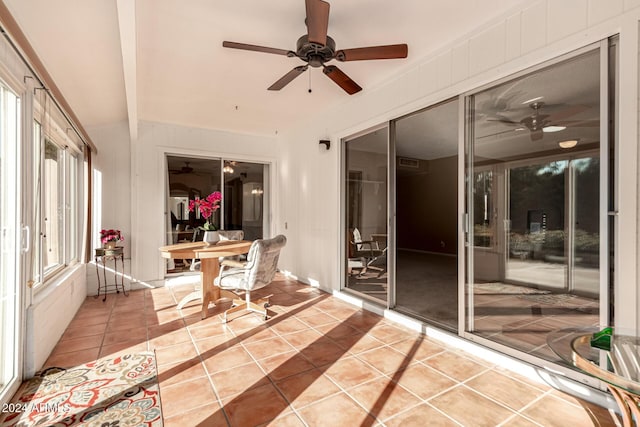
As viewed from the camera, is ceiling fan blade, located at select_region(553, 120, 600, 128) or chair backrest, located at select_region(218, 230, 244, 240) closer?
ceiling fan blade, located at select_region(553, 120, 600, 128)

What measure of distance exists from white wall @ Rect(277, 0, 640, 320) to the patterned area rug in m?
2.74

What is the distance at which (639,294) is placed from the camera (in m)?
1.74

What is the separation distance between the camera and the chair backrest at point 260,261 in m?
3.22

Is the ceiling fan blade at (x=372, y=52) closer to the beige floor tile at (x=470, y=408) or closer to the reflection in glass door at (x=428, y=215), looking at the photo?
the reflection in glass door at (x=428, y=215)

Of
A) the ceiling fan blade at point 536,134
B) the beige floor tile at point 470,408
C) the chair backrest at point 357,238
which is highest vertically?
the ceiling fan blade at point 536,134

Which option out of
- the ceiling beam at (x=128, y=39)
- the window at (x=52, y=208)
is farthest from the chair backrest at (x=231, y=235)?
the ceiling beam at (x=128, y=39)

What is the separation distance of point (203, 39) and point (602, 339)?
3426 millimetres

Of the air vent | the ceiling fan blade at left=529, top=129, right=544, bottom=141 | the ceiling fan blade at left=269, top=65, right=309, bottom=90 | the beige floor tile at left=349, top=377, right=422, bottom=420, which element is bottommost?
the beige floor tile at left=349, top=377, right=422, bottom=420

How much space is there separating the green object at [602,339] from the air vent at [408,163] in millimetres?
6752

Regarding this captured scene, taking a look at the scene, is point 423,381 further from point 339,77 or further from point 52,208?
point 52,208

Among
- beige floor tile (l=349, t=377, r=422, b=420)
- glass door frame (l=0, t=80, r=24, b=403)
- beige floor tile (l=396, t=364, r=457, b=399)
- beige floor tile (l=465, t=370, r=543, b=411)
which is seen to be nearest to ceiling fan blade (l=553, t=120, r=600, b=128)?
beige floor tile (l=465, t=370, r=543, b=411)

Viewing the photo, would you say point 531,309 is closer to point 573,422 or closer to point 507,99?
point 573,422

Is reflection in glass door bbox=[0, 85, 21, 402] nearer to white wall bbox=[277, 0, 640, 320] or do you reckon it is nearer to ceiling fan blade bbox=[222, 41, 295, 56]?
ceiling fan blade bbox=[222, 41, 295, 56]

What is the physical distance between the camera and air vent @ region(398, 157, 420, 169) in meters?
8.09
